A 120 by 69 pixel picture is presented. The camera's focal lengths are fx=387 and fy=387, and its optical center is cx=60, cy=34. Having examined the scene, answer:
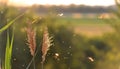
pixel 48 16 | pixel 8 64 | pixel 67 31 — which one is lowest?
pixel 67 31

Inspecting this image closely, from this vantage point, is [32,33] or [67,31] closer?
[32,33]

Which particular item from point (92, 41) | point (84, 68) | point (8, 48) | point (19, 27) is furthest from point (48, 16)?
point (8, 48)

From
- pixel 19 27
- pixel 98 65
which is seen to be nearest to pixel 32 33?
pixel 19 27

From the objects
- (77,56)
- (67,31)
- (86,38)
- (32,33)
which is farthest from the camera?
(86,38)

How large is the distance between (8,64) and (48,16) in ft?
24.9

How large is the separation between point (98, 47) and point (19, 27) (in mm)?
3424

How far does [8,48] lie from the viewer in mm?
964

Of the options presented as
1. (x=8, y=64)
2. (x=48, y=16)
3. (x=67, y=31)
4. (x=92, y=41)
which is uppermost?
(x=8, y=64)

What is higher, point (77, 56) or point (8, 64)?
point (8, 64)

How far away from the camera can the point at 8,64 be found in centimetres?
95

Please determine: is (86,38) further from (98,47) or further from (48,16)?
(48,16)

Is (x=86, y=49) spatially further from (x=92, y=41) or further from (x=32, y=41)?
(x=32, y=41)

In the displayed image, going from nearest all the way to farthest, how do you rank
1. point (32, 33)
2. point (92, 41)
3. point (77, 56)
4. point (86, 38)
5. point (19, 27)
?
1. point (32, 33)
2. point (19, 27)
3. point (77, 56)
4. point (86, 38)
5. point (92, 41)

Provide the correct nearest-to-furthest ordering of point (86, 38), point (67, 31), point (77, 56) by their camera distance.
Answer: point (67, 31)
point (77, 56)
point (86, 38)
